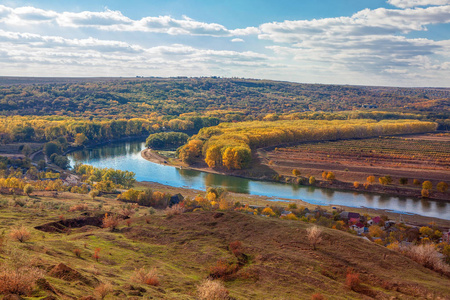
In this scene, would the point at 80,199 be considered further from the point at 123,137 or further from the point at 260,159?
the point at 123,137

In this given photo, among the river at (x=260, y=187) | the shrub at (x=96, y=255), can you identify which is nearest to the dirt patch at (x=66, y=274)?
the shrub at (x=96, y=255)

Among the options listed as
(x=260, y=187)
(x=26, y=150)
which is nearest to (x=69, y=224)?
(x=260, y=187)

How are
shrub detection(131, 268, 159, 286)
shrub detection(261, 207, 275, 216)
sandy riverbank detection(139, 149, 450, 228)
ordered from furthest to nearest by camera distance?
sandy riverbank detection(139, 149, 450, 228)
shrub detection(261, 207, 275, 216)
shrub detection(131, 268, 159, 286)

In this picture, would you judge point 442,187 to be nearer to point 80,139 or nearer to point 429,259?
point 429,259

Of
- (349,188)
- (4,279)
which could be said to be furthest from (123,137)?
(4,279)

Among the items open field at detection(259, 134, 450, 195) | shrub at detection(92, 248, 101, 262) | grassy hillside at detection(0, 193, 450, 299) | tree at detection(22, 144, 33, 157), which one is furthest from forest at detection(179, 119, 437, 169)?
shrub at detection(92, 248, 101, 262)

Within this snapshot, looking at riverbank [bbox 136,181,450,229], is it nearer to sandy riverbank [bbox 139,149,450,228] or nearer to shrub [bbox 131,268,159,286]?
sandy riverbank [bbox 139,149,450,228]
